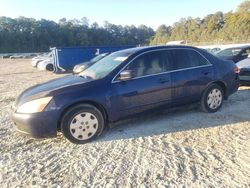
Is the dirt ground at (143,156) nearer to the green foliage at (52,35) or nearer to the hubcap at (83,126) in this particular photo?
the hubcap at (83,126)

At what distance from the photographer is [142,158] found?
3973 millimetres

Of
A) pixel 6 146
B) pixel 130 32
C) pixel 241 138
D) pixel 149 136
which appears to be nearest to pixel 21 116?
pixel 6 146

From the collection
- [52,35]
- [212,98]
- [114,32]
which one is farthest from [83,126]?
[114,32]

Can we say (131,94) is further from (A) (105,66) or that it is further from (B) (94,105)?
(A) (105,66)

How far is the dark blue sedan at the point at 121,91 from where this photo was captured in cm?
448

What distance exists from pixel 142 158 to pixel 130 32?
113 meters

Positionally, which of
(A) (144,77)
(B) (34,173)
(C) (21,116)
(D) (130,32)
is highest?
(D) (130,32)

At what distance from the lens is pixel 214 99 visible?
6023 millimetres

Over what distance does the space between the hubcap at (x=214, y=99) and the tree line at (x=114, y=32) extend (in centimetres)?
5350

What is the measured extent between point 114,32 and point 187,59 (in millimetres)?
114713

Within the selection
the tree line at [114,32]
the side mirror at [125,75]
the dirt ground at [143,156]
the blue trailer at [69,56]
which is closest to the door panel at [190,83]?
the dirt ground at [143,156]

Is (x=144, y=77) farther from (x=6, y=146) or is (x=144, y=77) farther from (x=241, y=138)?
(x=6, y=146)

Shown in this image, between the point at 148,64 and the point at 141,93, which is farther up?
the point at 148,64

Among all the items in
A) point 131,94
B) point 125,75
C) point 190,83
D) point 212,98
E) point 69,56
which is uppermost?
point 69,56
